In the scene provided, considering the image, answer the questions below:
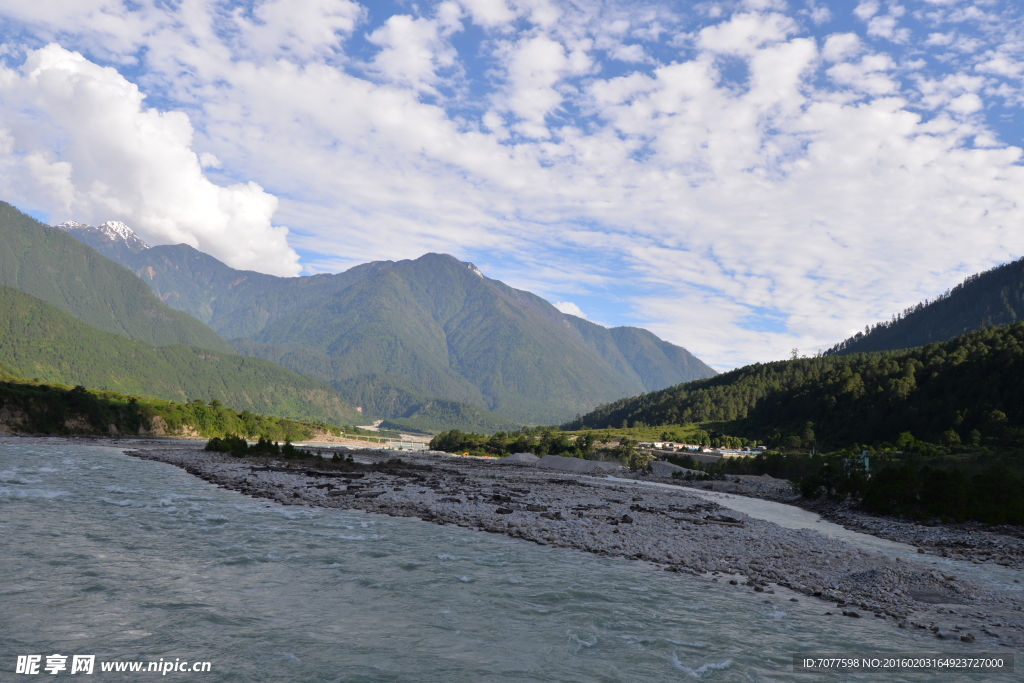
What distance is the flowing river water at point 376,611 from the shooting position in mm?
11344

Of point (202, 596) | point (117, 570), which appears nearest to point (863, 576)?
point (202, 596)

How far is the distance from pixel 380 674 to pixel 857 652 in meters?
11.8

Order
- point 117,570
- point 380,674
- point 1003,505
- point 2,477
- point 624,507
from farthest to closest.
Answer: point 624,507, point 1003,505, point 2,477, point 117,570, point 380,674

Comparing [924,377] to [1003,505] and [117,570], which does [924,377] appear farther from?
[117,570]

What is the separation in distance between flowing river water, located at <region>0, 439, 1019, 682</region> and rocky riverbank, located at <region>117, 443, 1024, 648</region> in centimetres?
168

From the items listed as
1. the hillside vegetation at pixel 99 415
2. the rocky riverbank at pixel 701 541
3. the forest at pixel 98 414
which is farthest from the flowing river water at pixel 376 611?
the forest at pixel 98 414

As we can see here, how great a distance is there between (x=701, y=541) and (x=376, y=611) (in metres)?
20.3

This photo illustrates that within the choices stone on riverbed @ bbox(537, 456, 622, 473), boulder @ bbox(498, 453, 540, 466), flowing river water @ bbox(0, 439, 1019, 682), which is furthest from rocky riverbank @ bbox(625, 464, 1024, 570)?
boulder @ bbox(498, 453, 540, 466)

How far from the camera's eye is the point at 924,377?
130125mm

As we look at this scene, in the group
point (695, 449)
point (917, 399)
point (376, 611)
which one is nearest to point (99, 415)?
point (376, 611)

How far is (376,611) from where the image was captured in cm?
1445

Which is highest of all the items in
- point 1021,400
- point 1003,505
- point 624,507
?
point 1021,400

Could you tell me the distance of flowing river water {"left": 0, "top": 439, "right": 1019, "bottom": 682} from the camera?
447 inches

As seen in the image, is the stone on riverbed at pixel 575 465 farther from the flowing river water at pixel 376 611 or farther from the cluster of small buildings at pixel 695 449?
the flowing river water at pixel 376 611
